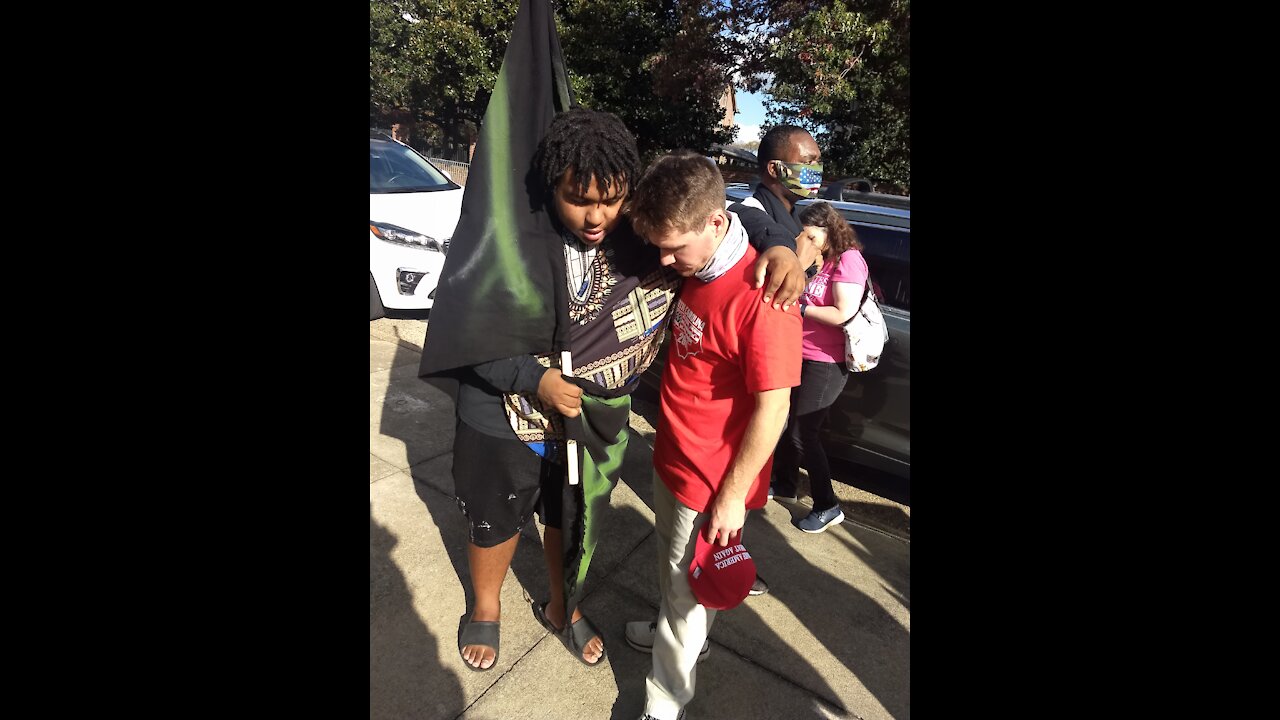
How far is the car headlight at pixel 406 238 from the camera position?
534 centimetres

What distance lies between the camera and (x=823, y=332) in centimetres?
307

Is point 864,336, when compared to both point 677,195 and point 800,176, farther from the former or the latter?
point 677,195

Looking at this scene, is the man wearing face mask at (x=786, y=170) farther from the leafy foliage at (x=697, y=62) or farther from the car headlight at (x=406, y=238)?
the leafy foliage at (x=697, y=62)

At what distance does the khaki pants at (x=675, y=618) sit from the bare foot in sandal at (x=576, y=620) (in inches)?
13.0

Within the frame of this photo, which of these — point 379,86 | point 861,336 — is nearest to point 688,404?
point 861,336

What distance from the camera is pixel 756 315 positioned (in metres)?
1.58

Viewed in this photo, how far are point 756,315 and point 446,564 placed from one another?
191 cm

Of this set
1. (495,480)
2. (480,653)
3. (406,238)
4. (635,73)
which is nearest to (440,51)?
(635,73)

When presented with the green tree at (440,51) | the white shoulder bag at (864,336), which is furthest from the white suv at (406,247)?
the green tree at (440,51)

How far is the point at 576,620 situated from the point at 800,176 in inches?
75.9
